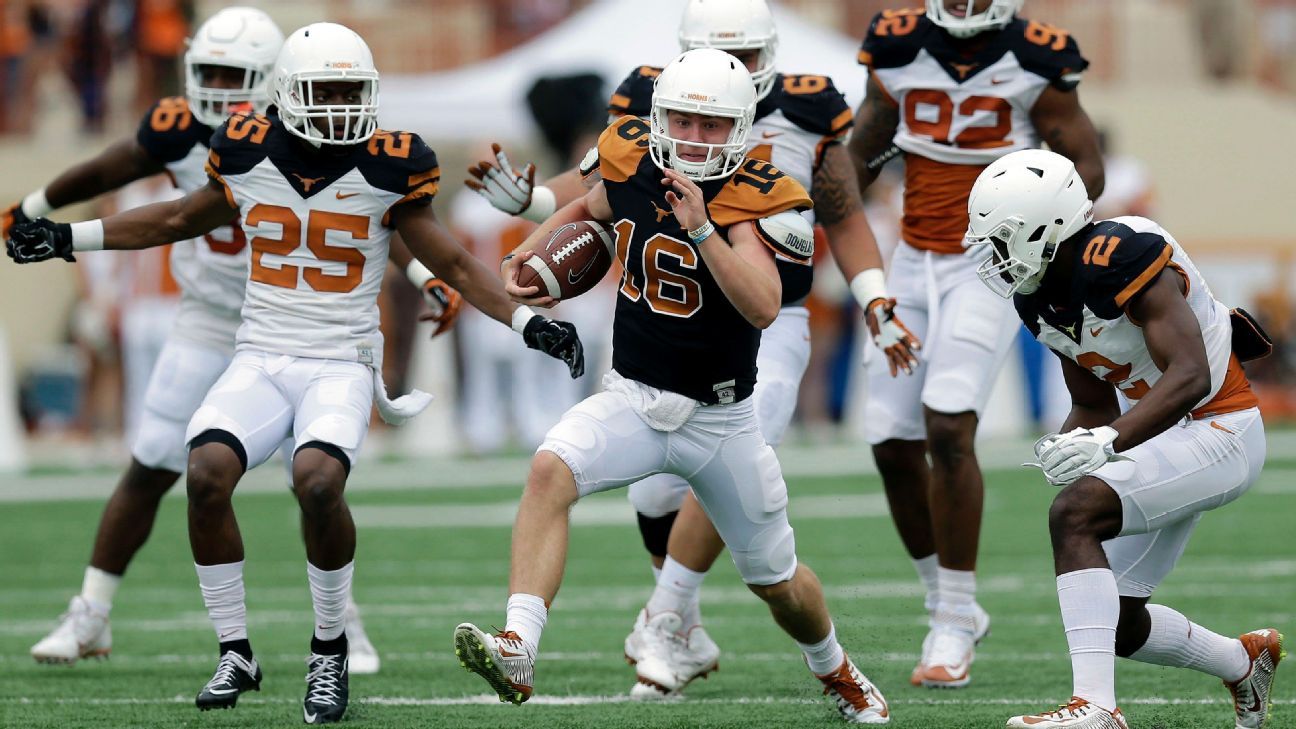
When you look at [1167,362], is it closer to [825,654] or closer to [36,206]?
[825,654]

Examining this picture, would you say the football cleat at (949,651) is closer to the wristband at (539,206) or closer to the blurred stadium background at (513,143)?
the wristband at (539,206)

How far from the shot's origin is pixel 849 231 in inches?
246

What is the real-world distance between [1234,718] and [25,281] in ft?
46.6

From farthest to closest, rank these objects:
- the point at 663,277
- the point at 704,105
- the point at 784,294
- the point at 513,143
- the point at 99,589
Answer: the point at 513,143 → the point at 99,589 → the point at 784,294 → the point at 663,277 → the point at 704,105

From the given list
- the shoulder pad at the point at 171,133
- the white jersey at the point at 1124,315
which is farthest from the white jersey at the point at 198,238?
the white jersey at the point at 1124,315

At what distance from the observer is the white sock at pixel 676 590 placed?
19.8ft

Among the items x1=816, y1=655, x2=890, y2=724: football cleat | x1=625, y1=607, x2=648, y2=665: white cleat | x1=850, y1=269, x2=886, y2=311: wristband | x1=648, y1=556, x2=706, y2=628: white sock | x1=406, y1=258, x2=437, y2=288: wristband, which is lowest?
x1=625, y1=607, x2=648, y2=665: white cleat

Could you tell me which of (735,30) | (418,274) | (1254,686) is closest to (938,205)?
(735,30)

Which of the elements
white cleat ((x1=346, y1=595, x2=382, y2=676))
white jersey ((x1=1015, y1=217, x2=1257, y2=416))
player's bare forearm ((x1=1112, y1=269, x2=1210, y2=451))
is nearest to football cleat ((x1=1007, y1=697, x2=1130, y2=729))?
player's bare forearm ((x1=1112, y1=269, x2=1210, y2=451))

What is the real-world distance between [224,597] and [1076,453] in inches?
94.5

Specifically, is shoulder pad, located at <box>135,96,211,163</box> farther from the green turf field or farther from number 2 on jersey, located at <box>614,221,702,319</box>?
number 2 on jersey, located at <box>614,221,702,319</box>

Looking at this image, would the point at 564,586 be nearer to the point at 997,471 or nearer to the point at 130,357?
the point at 997,471

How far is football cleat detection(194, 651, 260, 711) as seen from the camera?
541cm

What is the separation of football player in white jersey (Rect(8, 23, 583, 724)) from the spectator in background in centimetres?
1168
